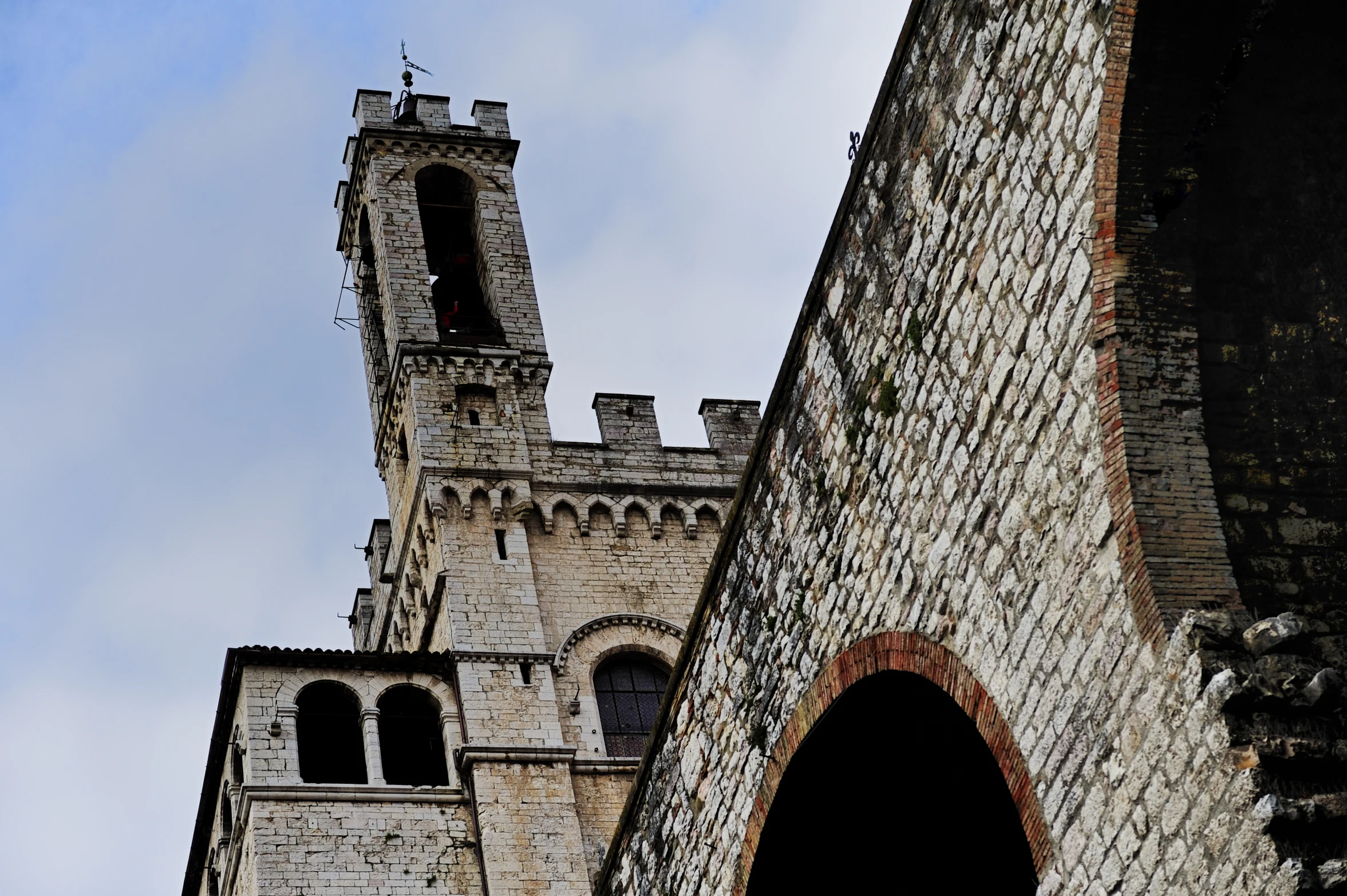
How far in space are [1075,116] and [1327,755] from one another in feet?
7.59

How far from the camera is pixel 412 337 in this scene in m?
24.0

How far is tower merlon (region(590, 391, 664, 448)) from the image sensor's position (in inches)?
965

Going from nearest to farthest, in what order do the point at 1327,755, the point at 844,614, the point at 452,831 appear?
1. the point at 1327,755
2. the point at 844,614
3. the point at 452,831

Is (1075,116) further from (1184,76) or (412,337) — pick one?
(412,337)

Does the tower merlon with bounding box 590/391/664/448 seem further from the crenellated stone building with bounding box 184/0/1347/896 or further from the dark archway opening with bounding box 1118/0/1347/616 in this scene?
the dark archway opening with bounding box 1118/0/1347/616

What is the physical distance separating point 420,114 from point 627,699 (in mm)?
9622

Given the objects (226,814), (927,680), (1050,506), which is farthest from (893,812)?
(226,814)

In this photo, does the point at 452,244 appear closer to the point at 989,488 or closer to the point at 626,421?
the point at 626,421

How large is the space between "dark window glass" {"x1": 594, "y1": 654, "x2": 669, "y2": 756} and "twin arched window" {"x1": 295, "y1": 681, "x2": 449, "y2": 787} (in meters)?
2.04

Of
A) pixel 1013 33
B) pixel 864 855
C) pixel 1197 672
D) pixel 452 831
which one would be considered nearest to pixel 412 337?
pixel 452 831

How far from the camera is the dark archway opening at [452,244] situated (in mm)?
25672

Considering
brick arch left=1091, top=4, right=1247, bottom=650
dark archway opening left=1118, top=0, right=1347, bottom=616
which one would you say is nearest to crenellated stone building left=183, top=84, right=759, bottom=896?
dark archway opening left=1118, top=0, right=1347, bottom=616

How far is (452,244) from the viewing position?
26625mm

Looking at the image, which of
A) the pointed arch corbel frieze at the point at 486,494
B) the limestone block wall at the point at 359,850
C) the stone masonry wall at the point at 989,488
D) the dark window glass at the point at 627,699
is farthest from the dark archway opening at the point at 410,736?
the stone masonry wall at the point at 989,488
